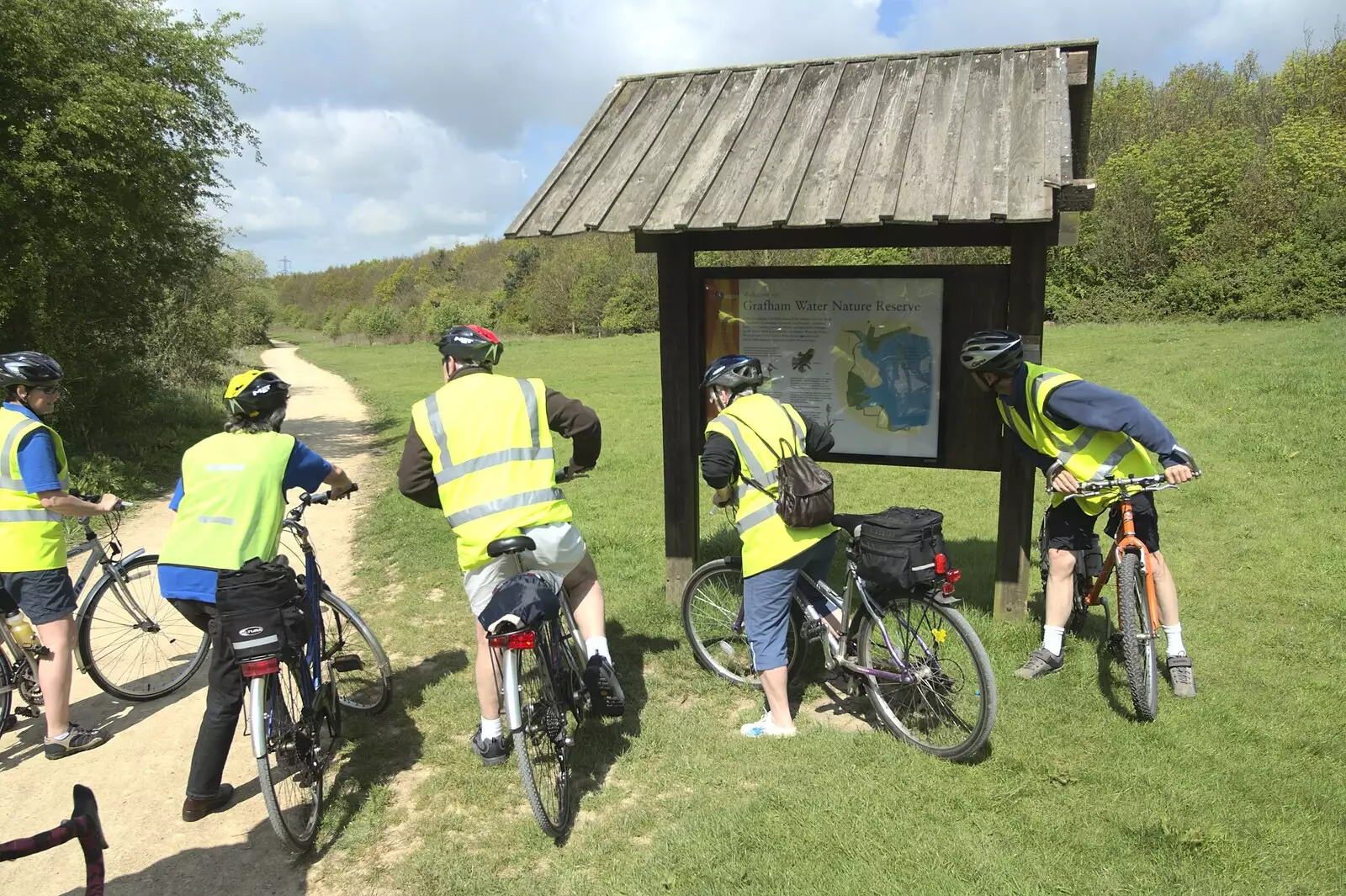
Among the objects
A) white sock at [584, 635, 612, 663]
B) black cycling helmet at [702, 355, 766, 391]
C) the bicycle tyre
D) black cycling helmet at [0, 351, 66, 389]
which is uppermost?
black cycling helmet at [0, 351, 66, 389]

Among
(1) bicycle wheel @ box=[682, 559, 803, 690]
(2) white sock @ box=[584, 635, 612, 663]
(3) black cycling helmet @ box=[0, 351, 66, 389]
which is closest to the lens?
(2) white sock @ box=[584, 635, 612, 663]

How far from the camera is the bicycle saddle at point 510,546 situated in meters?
3.63

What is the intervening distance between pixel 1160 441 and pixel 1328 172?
1418 inches

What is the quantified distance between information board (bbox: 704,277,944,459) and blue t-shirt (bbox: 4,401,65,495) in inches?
151

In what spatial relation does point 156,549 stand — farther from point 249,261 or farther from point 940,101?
point 249,261

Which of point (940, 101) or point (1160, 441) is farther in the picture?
point (940, 101)

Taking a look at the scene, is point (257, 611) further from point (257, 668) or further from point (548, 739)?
point (548, 739)

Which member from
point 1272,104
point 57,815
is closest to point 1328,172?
point 1272,104

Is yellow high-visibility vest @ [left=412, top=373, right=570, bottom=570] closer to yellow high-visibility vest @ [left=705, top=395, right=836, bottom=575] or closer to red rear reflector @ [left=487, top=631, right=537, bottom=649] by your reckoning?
red rear reflector @ [left=487, top=631, right=537, bottom=649]

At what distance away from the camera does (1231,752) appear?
397 centimetres

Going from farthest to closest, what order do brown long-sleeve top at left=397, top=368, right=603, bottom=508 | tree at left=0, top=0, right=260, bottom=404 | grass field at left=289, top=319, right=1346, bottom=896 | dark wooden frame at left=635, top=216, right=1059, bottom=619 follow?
tree at left=0, top=0, right=260, bottom=404 < dark wooden frame at left=635, top=216, right=1059, bottom=619 < brown long-sleeve top at left=397, top=368, right=603, bottom=508 < grass field at left=289, top=319, right=1346, bottom=896

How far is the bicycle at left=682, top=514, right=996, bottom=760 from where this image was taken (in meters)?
3.90

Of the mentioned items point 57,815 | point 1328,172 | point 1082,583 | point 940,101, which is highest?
point 1328,172

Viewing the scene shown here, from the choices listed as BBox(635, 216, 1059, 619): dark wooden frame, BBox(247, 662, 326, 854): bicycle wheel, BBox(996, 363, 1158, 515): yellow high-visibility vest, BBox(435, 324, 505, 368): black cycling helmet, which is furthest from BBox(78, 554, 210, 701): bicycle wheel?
BBox(996, 363, 1158, 515): yellow high-visibility vest
